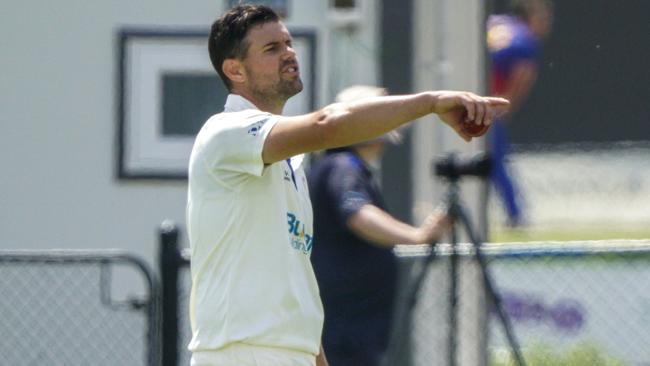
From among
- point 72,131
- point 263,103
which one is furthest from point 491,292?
point 263,103

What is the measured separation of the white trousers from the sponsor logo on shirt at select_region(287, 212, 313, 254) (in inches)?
10.1

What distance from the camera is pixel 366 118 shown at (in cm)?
354

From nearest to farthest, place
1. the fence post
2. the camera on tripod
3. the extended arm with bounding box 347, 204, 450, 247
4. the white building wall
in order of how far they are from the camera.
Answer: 1. the extended arm with bounding box 347, 204, 450, 247
2. the camera on tripod
3. the fence post
4. the white building wall

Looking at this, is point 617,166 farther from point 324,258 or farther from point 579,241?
point 324,258

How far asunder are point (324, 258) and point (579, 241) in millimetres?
1458

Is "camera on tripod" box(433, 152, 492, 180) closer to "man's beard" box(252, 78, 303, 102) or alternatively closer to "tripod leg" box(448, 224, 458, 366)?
"tripod leg" box(448, 224, 458, 366)

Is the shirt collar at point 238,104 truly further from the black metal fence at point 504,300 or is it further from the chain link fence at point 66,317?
the chain link fence at point 66,317

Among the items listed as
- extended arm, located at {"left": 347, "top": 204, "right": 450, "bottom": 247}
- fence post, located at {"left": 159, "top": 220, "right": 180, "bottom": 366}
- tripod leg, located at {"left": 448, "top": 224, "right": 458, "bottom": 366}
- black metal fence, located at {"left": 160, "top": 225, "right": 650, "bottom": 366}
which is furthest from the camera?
fence post, located at {"left": 159, "top": 220, "right": 180, "bottom": 366}

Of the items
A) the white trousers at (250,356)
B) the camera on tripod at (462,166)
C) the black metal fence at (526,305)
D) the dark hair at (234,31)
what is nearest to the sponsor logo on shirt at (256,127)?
the dark hair at (234,31)

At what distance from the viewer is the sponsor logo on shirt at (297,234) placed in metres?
3.90

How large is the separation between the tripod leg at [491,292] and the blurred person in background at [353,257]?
0.54 feet

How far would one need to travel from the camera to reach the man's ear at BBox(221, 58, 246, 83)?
13.0ft

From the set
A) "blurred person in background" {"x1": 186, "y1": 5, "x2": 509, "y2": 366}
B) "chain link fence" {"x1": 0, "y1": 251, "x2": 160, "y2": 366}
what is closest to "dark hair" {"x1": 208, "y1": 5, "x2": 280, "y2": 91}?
"blurred person in background" {"x1": 186, "y1": 5, "x2": 509, "y2": 366}

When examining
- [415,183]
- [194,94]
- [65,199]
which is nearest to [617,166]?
[415,183]
